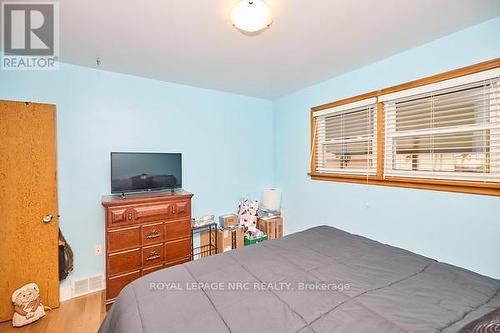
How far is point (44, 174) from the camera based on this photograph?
2105 millimetres

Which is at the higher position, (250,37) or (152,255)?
(250,37)

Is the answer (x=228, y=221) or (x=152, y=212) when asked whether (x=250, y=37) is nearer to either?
(x=152, y=212)

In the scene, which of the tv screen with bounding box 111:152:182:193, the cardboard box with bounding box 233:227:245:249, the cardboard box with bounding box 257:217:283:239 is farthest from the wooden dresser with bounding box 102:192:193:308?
the cardboard box with bounding box 257:217:283:239

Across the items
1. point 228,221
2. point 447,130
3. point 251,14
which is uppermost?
point 251,14

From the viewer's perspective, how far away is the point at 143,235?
226 cm

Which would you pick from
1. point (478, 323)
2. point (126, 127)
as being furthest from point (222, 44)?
point (478, 323)

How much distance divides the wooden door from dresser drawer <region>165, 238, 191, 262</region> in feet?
3.43

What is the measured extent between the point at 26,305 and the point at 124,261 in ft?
2.64

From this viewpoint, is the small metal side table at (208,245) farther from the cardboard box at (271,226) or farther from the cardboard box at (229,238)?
the cardboard box at (271,226)

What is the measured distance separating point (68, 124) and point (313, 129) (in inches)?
112

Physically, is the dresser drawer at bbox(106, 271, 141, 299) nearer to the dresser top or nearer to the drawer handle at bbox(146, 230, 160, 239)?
the drawer handle at bbox(146, 230, 160, 239)

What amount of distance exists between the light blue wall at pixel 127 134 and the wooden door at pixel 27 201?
17cm

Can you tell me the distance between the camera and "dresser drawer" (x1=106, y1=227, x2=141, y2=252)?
2102 mm

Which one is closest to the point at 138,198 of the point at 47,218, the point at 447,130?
the point at 47,218
